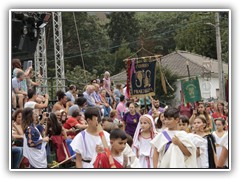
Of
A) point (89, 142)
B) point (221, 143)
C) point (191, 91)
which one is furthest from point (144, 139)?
point (191, 91)

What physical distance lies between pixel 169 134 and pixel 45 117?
408cm

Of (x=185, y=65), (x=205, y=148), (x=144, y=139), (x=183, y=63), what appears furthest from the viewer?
(x=183, y=63)

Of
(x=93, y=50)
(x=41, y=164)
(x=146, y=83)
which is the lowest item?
(x=41, y=164)

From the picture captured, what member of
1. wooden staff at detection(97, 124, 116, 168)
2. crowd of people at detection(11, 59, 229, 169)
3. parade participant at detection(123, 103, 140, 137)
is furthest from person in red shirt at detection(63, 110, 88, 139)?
wooden staff at detection(97, 124, 116, 168)

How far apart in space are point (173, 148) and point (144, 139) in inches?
98.4

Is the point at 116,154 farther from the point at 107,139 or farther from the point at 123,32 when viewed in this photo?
the point at 123,32

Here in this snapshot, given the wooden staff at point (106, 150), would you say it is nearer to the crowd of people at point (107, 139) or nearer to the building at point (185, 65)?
the crowd of people at point (107, 139)

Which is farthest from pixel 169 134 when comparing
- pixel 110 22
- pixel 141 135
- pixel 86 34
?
pixel 110 22

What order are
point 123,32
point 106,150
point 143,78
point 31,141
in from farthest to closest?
point 123,32 < point 143,78 < point 31,141 < point 106,150

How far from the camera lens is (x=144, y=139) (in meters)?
→ 10.2

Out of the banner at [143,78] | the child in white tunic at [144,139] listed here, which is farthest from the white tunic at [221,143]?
the banner at [143,78]

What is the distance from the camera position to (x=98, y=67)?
49.1m

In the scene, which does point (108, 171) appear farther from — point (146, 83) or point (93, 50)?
point (93, 50)
